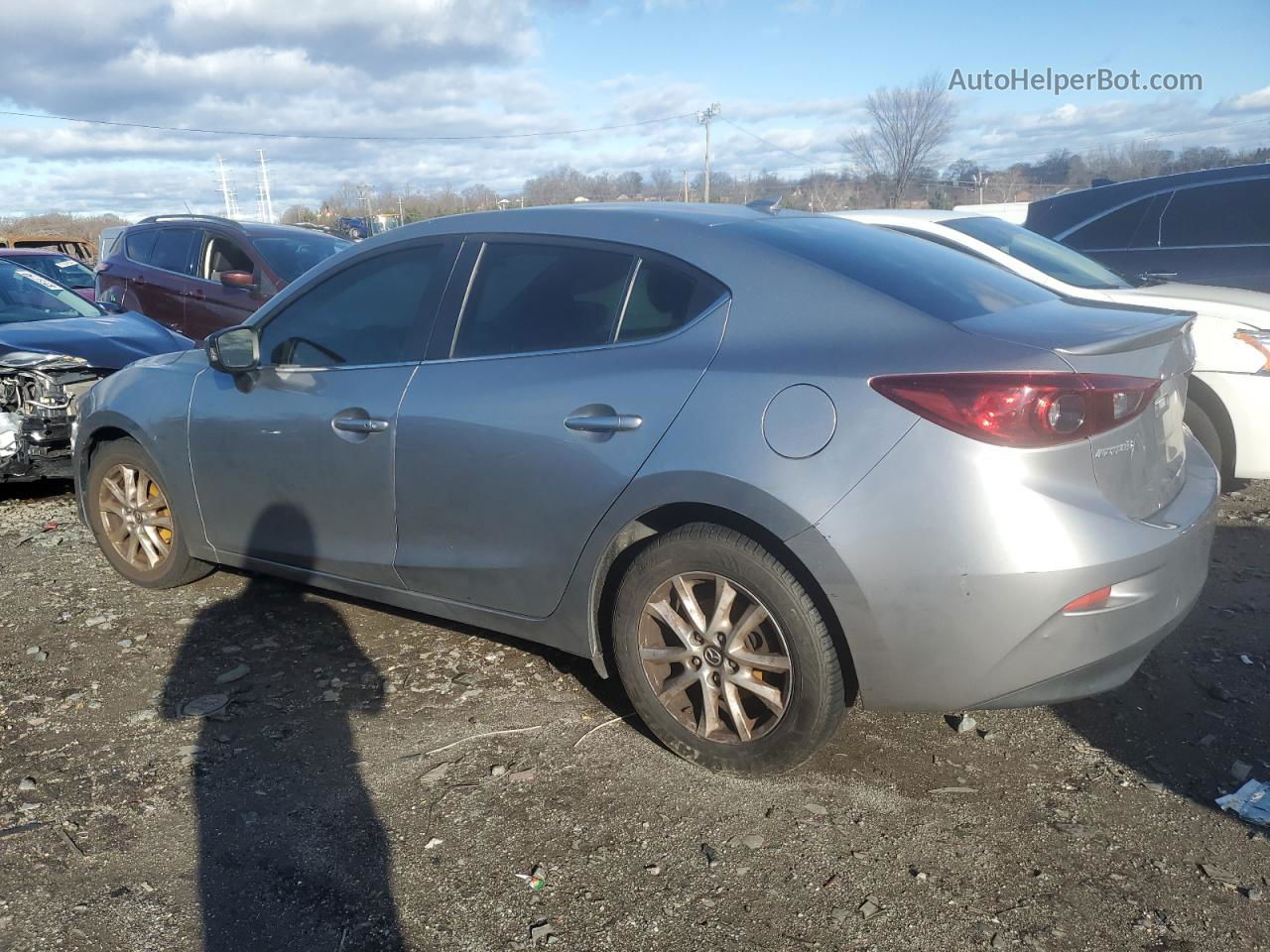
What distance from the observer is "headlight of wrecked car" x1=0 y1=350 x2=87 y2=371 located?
20.6 feet

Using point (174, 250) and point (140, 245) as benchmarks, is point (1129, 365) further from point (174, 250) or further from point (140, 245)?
point (140, 245)

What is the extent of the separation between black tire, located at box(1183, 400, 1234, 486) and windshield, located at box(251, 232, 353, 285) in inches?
286

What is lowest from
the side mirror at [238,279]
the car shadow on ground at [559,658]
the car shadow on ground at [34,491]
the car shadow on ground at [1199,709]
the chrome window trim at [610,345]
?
the car shadow on ground at [1199,709]

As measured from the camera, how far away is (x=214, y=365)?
425 cm

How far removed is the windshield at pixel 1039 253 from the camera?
6289mm

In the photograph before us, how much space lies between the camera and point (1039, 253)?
21.5 feet

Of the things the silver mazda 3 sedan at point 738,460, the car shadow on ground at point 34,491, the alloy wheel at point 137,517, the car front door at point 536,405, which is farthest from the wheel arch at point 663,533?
the car shadow on ground at point 34,491

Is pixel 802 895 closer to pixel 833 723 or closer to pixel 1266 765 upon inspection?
pixel 833 723

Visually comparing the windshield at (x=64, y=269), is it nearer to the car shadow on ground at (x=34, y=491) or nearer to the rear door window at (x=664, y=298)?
the car shadow on ground at (x=34, y=491)

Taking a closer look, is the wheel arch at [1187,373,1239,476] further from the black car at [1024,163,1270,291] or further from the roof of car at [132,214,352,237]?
the roof of car at [132,214,352,237]

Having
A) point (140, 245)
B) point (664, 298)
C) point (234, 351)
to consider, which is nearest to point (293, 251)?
point (140, 245)

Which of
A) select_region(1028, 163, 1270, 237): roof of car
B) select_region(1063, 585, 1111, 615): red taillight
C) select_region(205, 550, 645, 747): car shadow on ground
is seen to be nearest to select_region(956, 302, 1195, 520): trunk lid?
select_region(1063, 585, 1111, 615): red taillight

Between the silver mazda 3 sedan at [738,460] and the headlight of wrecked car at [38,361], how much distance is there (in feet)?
9.51

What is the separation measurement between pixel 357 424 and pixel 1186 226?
727cm
